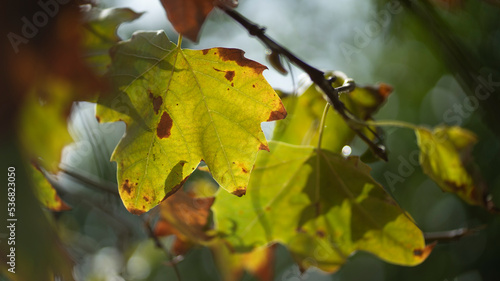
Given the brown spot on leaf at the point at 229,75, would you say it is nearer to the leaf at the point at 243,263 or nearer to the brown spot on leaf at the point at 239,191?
the brown spot on leaf at the point at 239,191

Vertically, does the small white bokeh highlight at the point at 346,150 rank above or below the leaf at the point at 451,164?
above

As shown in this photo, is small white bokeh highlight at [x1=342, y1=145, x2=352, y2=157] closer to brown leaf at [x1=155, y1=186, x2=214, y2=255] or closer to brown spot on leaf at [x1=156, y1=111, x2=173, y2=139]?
brown leaf at [x1=155, y1=186, x2=214, y2=255]

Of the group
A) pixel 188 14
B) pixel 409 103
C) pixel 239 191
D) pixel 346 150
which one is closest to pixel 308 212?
pixel 346 150

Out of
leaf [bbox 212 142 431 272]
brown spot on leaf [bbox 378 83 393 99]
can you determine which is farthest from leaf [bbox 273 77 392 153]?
leaf [bbox 212 142 431 272]

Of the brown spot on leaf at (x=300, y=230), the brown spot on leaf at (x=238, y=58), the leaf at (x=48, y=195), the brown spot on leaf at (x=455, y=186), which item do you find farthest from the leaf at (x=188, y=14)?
the brown spot on leaf at (x=455, y=186)

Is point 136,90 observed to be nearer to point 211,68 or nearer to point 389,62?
point 211,68

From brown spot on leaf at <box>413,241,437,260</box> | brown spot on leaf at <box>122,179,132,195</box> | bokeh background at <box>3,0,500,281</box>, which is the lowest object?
bokeh background at <box>3,0,500,281</box>

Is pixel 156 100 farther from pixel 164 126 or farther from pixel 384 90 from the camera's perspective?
pixel 384 90

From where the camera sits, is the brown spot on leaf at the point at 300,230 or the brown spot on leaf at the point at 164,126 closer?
the brown spot on leaf at the point at 164,126
